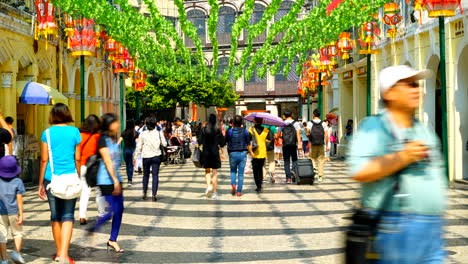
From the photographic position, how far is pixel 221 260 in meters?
7.41

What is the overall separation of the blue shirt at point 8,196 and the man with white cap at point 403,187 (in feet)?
14.4

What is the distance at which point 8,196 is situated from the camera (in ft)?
22.5

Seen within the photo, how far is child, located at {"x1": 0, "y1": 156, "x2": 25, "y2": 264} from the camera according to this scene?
6828 millimetres

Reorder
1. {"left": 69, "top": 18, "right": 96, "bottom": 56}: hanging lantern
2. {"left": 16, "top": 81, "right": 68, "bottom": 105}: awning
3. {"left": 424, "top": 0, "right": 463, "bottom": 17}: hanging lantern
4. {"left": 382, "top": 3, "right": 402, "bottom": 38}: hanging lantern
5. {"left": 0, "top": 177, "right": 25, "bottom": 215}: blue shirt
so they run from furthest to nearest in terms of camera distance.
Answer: {"left": 16, "top": 81, "right": 68, "bottom": 105}: awning < {"left": 69, "top": 18, "right": 96, "bottom": 56}: hanging lantern < {"left": 382, "top": 3, "right": 402, "bottom": 38}: hanging lantern < {"left": 424, "top": 0, "right": 463, "bottom": 17}: hanging lantern < {"left": 0, "top": 177, "right": 25, "bottom": 215}: blue shirt

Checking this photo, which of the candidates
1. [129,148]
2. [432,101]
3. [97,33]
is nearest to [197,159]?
[129,148]

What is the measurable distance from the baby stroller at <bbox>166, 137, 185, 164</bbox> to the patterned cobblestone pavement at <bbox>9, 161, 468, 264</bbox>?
10.8m

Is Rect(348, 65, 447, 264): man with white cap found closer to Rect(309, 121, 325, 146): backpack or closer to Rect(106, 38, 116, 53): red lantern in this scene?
Rect(309, 121, 325, 146): backpack

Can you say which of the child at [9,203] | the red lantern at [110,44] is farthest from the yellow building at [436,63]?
the red lantern at [110,44]

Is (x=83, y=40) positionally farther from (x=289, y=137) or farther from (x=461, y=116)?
(x=461, y=116)

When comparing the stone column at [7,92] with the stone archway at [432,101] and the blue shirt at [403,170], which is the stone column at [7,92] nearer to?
the stone archway at [432,101]

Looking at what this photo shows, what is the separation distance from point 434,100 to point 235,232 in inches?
505

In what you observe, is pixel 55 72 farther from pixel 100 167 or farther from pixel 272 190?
pixel 100 167

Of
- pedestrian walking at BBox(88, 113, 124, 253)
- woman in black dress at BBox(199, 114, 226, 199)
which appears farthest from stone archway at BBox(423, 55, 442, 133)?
pedestrian walking at BBox(88, 113, 124, 253)

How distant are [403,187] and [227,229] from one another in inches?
253
